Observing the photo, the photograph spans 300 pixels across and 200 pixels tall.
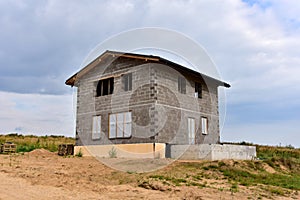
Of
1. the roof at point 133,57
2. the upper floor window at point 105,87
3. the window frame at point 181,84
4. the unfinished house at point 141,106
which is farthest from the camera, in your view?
the upper floor window at point 105,87

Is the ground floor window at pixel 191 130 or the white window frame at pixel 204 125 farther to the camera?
the white window frame at pixel 204 125

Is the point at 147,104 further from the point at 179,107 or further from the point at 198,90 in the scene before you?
the point at 198,90

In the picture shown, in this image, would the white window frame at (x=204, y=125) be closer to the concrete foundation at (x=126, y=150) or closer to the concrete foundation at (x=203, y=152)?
the concrete foundation at (x=203, y=152)

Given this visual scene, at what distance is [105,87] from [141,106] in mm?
3990

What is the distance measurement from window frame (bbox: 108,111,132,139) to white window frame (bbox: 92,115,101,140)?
99cm

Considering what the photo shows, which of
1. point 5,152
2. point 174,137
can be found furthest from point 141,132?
point 5,152

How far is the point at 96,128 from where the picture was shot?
21.8 m

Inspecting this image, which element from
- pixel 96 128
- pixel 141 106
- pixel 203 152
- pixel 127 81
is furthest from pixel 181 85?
pixel 96 128

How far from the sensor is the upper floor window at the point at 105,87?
21812mm

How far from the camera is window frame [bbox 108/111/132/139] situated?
1997 cm

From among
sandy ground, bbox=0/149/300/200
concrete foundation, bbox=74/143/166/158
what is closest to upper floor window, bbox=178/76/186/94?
concrete foundation, bbox=74/143/166/158

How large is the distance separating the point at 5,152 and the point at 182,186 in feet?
55.7

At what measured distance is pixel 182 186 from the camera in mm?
10883

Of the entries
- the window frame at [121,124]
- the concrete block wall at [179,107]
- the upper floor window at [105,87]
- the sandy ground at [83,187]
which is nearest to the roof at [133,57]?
the concrete block wall at [179,107]
